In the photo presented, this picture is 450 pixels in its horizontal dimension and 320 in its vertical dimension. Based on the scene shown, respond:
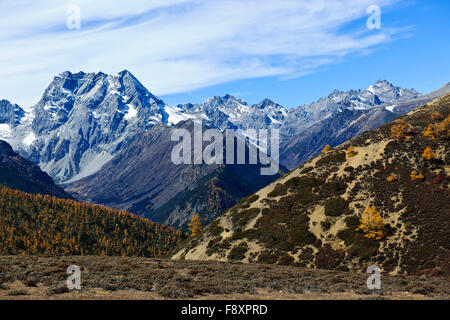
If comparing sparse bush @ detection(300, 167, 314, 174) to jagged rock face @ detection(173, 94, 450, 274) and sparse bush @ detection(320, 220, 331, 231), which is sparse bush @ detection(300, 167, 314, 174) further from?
sparse bush @ detection(320, 220, 331, 231)

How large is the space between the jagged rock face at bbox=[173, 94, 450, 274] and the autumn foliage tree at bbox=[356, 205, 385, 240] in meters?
0.21

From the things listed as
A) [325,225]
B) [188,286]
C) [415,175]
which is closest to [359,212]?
[325,225]

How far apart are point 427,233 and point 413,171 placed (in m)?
21.8

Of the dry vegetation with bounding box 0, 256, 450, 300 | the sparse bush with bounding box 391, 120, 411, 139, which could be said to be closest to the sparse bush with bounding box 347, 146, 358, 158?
the sparse bush with bounding box 391, 120, 411, 139

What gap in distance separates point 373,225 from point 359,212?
7931mm

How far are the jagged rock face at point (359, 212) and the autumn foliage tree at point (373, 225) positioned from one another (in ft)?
0.69

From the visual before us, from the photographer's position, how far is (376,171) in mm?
99875

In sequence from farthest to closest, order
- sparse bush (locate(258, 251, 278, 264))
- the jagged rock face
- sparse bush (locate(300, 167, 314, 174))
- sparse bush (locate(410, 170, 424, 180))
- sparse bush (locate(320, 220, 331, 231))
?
sparse bush (locate(300, 167, 314, 174)) < sparse bush (locate(410, 170, 424, 180)) < sparse bush (locate(320, 220, 331, 231)) < sparse bush (locate(258, 251, 278, 264)) < the jagged rock face

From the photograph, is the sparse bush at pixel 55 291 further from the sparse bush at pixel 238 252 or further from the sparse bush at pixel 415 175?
the sparse bush at pixel 415 175

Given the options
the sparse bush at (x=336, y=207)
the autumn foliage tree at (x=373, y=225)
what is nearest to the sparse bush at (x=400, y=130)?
the sparse bush at (x=336, y=207)

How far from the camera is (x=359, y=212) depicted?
89188 millimetres

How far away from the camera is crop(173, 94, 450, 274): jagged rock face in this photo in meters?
77.4
